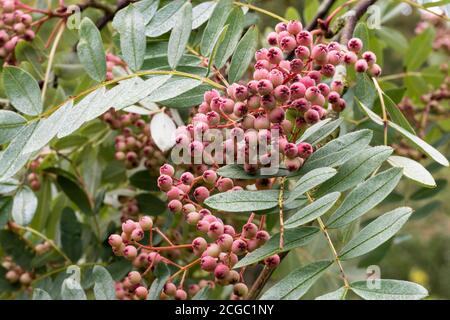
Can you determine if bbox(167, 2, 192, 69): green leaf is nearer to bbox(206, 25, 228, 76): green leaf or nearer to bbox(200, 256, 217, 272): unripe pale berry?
bbox(206, 25, 228, 76): green leaf

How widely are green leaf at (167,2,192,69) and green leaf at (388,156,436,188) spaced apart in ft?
0.74

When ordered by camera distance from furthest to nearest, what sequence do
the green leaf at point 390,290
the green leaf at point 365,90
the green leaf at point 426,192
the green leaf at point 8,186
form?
the green leaf at point 426,192
the green leaf at point 8,186
the green leaf at point 365,90
the green leaf at point 390,290

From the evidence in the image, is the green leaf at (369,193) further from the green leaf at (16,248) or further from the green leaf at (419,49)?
the green leaf at (419,49)

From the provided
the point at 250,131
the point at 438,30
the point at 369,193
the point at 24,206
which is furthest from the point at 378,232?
the point at 438,30

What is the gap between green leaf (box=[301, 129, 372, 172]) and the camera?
61 centimetres

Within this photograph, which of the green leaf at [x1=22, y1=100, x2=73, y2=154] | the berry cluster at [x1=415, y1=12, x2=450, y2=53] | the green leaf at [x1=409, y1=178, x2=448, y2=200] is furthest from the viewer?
the berry cluster at [x1=415, y1=12, x2=450, y2=53]

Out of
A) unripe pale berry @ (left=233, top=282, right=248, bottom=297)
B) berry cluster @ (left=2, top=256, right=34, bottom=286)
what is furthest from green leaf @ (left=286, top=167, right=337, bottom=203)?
berry cluster @ (left=2, top=256, right=34, bottom=286)

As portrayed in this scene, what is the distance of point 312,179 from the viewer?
583 millimetres

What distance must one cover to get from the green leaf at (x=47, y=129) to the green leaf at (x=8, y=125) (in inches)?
0.8

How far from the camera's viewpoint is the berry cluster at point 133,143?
3.00ft

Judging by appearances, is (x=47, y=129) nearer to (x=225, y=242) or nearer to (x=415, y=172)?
(x=225, y=242)

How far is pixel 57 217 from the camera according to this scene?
0.99 metres

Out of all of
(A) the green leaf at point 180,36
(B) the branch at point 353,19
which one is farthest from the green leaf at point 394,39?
(A) the green leaf at point 180,36

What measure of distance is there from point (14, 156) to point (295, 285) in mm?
289
